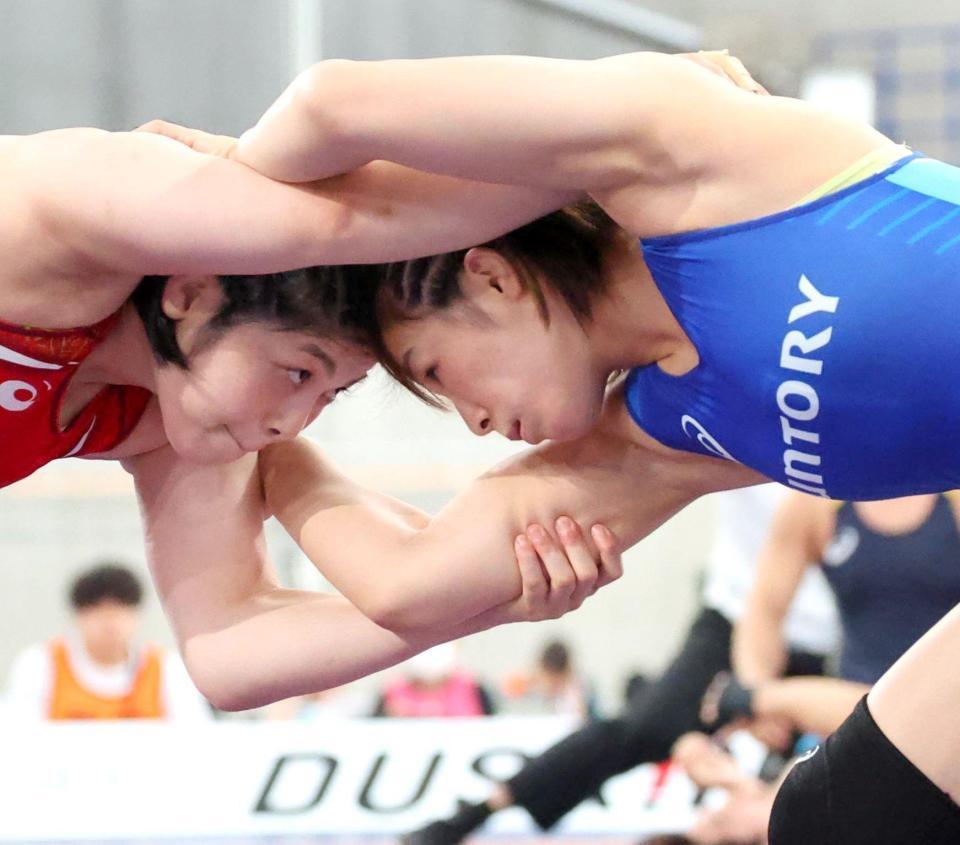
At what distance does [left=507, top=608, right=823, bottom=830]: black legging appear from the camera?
9.29 feet

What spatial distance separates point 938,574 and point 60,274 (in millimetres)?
1662

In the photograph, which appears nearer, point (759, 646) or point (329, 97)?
point (329, 97)

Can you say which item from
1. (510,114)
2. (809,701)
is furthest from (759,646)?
(510,114)

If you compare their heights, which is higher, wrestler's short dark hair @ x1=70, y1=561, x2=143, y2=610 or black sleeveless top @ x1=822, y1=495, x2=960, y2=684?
black sleeveless top @ x1=822, y1=495, x2=960, y2=684

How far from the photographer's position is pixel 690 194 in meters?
1.32

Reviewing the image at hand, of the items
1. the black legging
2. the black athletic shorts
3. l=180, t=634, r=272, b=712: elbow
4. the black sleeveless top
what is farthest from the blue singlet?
the black legging

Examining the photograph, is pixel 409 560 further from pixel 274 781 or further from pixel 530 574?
pixel 274 781

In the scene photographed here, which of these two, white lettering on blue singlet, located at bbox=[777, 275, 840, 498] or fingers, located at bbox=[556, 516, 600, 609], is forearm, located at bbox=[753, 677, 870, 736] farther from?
white lettering on blue singlet, located at bbox=[777, 275, 840, 498]

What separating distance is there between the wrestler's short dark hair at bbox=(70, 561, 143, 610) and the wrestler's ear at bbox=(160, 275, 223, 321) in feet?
8.07

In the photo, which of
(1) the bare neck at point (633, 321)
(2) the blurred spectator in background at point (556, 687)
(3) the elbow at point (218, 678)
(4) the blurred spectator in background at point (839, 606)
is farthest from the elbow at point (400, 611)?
(2) the blurred spectator in background at point (556, 687)

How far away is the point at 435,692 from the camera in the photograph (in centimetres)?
466

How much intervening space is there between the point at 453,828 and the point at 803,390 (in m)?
1.75

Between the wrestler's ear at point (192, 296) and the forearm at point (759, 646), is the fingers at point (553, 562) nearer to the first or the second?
the wrestler's ear at point (192, 296)

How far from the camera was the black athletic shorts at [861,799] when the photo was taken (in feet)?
4.42
